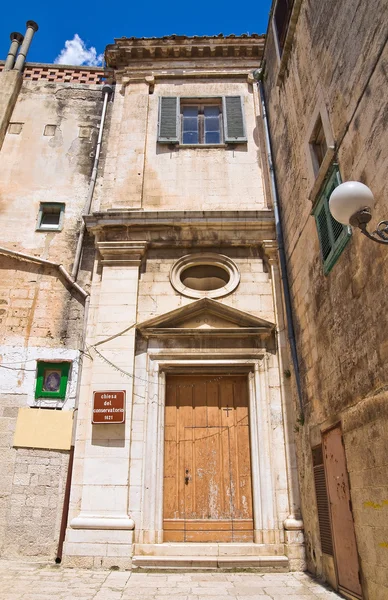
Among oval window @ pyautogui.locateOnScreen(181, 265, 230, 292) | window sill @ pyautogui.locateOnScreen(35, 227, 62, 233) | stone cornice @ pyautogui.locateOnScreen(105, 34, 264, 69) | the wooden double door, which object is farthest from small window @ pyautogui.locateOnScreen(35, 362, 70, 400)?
stone cornice @ pyautogui.locateOnScreen(105, 34, 264, 69)

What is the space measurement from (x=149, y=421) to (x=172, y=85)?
827 centimetres

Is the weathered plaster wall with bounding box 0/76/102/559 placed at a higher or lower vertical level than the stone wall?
higher

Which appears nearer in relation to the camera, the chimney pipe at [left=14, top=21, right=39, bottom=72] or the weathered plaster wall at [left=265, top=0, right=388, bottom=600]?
the weathered plaster wall at [left=265, top=0, right=388, bottom=600]

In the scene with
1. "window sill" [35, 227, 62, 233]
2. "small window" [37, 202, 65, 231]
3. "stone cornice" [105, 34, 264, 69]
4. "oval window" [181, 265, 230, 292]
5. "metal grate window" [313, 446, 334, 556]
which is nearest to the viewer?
"metal grate window" [313, 446, 334, 556]

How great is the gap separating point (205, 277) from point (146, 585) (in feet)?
17.3

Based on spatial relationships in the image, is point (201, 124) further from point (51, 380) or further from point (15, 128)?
point (51, 380)

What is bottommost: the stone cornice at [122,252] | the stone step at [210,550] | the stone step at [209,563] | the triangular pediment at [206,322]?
the stone step at [209,563]

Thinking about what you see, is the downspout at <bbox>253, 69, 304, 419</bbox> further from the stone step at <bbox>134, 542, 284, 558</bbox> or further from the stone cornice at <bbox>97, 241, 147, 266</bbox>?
the stone cornice at <bbox>97, 241, 147, 266</bbox>

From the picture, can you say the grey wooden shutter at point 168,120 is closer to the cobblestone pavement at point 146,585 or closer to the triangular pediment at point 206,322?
the triangular pediment at point 206,322

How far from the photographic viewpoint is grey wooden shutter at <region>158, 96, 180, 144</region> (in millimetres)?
10410

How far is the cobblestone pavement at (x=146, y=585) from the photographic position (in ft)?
17.3

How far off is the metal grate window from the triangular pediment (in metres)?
2.42

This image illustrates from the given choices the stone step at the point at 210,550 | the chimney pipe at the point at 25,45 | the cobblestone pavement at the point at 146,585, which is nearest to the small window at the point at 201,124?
the chimney pipe at the point at 25,45

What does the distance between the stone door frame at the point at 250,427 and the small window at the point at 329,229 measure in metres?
2.47
